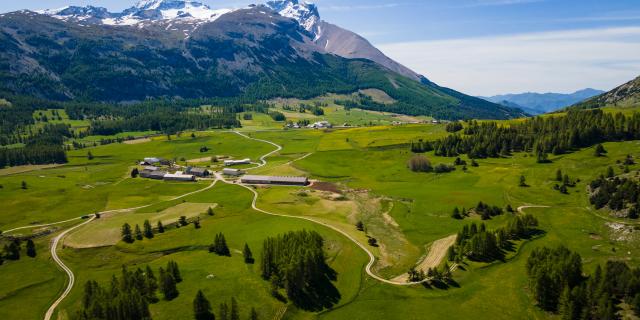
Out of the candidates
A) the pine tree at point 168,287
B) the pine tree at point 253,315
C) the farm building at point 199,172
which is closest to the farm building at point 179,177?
the farm building at point 199,172

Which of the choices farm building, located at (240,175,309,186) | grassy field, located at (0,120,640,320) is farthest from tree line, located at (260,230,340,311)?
farm building, located at (240,175,309,186)

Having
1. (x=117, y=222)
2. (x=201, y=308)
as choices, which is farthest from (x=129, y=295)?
(x=117, y=222)

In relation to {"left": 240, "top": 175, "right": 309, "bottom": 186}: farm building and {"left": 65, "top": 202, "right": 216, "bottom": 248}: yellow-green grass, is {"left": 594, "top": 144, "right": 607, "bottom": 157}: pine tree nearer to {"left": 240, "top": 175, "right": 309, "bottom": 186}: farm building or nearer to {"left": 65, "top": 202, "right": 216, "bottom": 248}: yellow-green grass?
{"left": 240, "top": 175, "right": 309, "bottom": 186}: farm building

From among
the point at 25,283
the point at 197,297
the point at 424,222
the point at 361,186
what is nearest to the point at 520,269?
the point at 424,222

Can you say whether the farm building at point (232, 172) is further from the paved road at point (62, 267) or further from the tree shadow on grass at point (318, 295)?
the tree shadow on grass at point (318, 295)

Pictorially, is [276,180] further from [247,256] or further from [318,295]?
[318,295]

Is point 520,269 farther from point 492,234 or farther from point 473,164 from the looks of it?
point 473,164
